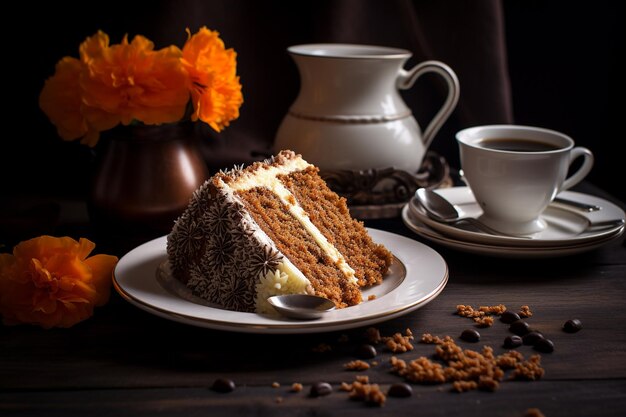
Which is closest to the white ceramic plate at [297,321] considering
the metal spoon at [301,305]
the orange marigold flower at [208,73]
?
the metal spoon at [301,305]

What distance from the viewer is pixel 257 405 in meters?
1.10

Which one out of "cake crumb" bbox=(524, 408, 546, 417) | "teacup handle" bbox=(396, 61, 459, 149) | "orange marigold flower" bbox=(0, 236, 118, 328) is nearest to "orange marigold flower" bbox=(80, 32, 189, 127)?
"orange marigold flower" bbox=(0, 236, 118, 328)

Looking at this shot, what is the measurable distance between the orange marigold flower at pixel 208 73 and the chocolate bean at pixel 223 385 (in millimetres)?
796

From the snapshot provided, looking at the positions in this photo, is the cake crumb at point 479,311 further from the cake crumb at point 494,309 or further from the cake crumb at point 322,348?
the cake crumb at point 322,348

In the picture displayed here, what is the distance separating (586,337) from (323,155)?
2.95 feet

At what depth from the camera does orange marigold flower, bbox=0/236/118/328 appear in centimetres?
134

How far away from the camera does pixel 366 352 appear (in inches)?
48.8

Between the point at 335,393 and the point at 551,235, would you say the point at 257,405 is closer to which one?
the point at 335,393

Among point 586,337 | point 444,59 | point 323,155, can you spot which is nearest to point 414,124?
point 323,155

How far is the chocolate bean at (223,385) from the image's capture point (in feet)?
3.71

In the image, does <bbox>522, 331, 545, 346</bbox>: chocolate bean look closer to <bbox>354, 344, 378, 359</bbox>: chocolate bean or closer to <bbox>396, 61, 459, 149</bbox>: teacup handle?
<bbox>354, 344, 378, 359</bbox>: chocolate bean

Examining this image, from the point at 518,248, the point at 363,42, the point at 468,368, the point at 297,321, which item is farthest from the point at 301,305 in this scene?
the point at 363,42

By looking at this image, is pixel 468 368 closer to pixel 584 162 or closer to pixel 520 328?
pixel 520 328

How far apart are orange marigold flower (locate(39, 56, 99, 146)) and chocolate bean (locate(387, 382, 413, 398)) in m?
0.98
